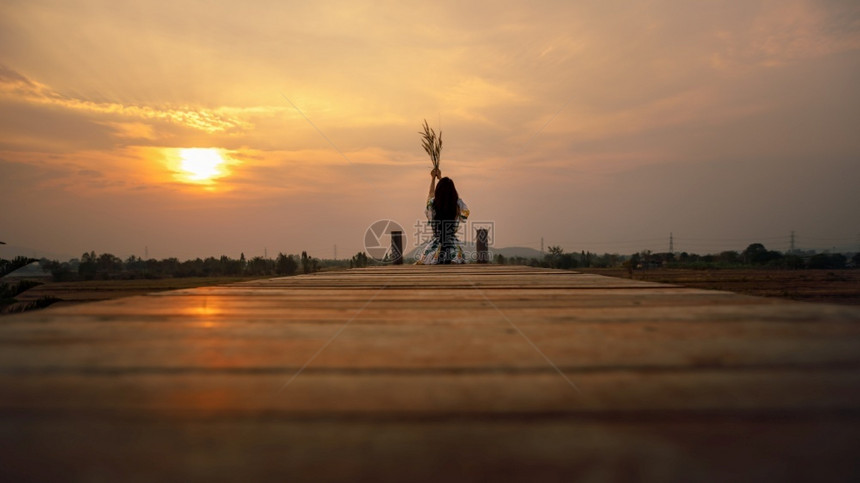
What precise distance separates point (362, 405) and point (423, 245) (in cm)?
925

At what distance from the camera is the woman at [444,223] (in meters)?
9.70

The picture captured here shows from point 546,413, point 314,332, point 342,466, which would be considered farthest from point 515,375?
point 314,332

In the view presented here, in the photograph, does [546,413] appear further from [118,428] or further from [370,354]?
[118,428]

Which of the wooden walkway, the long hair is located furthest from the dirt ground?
the wooden walkway

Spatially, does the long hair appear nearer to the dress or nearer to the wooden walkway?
the dress

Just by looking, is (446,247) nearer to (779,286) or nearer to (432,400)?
(432,400)

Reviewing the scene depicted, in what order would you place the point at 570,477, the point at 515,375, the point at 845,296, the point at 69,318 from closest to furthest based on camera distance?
the point at 570,477 → the point at 515,375 → the point at 69,318 → the point at 845,296

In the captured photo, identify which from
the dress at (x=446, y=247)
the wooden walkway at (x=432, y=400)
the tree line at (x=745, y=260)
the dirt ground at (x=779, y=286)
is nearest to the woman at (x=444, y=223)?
the dress at (x=446, y=247)

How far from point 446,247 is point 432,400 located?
8.93m

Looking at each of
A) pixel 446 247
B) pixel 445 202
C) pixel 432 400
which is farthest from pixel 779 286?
pixel 432 400

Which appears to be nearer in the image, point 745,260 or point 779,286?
point 779,286

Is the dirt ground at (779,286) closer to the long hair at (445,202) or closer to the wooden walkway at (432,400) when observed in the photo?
the long hair at (445,202)

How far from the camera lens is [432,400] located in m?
0.87

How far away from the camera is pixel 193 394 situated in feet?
3.05
